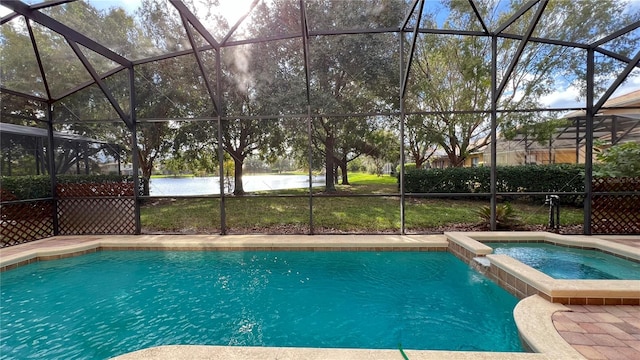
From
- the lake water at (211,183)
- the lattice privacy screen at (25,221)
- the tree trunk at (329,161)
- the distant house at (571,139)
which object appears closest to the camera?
the lattice privacy screen at (25,221)

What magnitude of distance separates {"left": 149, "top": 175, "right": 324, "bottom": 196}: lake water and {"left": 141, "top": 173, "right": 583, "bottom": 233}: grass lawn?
24.1 inches

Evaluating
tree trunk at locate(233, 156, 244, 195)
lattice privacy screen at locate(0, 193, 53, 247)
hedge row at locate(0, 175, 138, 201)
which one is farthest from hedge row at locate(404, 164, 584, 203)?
hedge row at locate(0, 175, 138, 201)

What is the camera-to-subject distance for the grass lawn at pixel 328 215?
287 inches

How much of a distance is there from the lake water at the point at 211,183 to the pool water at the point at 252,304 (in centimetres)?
562

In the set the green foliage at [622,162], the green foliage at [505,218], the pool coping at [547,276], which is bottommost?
the pool coping at [547,276]

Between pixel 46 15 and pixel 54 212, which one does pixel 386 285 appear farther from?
pixel 54 212

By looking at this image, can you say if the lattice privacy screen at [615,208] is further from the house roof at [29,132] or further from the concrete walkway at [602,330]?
the house roof at [29,132]

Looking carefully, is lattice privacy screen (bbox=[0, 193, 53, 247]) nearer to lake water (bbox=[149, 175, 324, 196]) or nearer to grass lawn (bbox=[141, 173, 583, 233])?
grass lawn (bbox=[141, 173, 583, 233])

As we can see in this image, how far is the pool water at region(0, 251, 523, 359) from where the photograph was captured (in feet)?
9.46

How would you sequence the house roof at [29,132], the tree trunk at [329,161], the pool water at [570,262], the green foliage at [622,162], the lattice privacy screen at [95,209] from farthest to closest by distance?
the tree trunk at [329,161]
the house roof at [29,132]
the lattice privacy screen at [95,209]
the green foliage at [622,162]
the pool water at [570,262]

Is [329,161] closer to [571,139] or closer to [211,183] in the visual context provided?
[211,183]

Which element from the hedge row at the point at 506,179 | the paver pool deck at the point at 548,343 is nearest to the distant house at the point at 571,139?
the hedge row at the point at 506,179

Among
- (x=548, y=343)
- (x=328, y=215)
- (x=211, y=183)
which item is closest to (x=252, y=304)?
(x=548, y=343)

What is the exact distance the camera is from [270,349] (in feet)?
7.77
